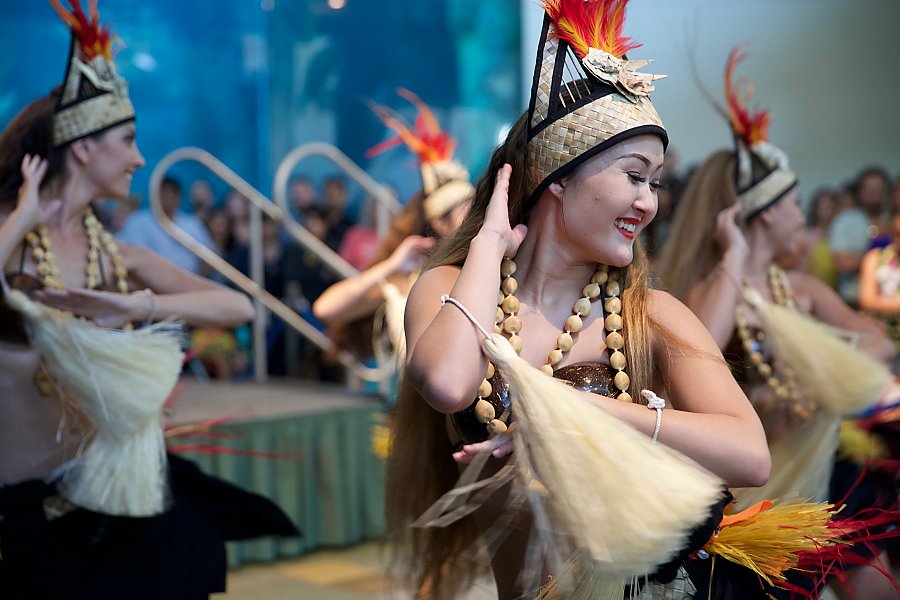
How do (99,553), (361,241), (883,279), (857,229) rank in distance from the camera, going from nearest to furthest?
(99,553), (883,279), (361,241), (857,229)

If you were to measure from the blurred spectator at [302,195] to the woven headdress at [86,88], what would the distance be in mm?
4368

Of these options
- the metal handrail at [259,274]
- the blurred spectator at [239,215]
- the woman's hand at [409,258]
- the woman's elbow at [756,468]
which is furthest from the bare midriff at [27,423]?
the blurred spectator at [239,215]

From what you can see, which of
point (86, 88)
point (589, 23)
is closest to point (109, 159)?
point (86, 88)

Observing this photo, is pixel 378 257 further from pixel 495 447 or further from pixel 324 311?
pixel 495 447

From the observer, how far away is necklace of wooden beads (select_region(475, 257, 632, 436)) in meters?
1.75

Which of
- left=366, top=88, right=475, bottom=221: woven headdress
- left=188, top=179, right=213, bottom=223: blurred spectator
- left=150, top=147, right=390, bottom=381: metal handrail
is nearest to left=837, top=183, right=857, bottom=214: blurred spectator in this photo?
left=150, top=147, right=390, bottom=381: metal handrail

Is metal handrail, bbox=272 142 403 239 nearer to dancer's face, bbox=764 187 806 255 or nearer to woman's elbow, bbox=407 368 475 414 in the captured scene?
dancer's face, bbox=764 187 806 255

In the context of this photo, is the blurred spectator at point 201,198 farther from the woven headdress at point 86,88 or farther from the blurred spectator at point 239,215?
the woven headdress at point 86,88

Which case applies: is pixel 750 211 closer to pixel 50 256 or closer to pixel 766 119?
pixel 766 119

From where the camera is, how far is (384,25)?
824 cm

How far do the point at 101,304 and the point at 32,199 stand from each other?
1.04ft

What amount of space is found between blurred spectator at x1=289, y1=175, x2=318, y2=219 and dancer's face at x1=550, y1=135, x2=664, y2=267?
546 centimetres

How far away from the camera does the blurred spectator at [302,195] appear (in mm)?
7206

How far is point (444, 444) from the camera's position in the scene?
207 cm
